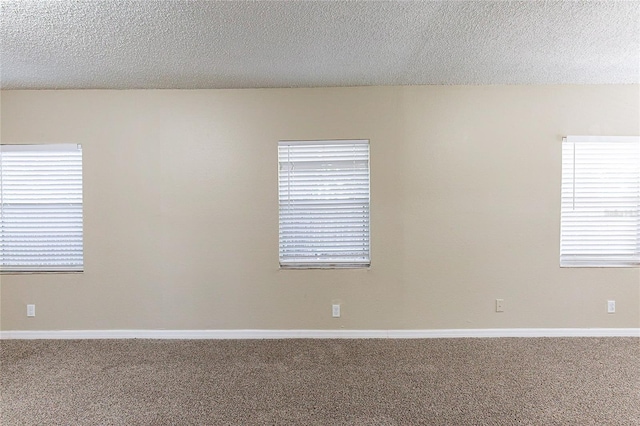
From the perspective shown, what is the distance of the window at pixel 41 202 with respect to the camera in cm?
323

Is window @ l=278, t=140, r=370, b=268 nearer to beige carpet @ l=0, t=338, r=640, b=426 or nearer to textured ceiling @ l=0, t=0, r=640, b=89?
textured ceiling @ l=0, t=0, r=640, b=89

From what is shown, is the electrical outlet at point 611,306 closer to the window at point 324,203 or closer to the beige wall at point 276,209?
the beige wall at point 276,209

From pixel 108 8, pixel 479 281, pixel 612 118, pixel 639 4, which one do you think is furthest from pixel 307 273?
pixel 612 118

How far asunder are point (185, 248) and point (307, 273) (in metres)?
1.20

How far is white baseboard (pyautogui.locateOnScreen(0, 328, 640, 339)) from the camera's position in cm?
318

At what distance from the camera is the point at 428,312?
10.5 ft

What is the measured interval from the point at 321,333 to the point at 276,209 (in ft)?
4.15

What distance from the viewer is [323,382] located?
95.1 inches

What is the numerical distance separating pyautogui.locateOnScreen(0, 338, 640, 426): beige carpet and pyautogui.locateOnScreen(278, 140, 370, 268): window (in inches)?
32.5

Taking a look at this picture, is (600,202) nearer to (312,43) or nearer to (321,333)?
(321,333)

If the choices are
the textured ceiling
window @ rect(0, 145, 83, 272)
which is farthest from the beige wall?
the textured ceiling

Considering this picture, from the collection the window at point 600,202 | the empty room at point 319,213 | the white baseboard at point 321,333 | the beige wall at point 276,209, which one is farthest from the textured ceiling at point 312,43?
the white baseboard at point 321,333

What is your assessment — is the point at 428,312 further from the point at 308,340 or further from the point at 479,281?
the point at 308,340

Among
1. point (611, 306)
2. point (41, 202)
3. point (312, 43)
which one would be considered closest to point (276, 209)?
point (312, 43)
